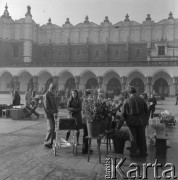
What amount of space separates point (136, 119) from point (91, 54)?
47.4 m

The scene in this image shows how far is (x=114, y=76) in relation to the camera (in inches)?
1761

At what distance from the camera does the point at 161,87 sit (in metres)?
43.4

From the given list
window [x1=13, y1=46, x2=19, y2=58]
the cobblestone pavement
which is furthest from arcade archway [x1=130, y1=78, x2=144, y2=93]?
the cobblestone pavement

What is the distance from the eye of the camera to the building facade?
42844 mm

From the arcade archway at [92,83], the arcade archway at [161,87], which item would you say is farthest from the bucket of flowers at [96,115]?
the arcade archway at [92,83]

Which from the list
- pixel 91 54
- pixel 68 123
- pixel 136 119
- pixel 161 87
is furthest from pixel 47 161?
pixel 91 54

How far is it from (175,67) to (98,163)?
35.6 m

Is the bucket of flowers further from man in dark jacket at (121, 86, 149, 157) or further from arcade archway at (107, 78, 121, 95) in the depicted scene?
arcade archway at (107, 78, 121, 95)

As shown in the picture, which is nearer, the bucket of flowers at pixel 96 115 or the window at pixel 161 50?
the bucket of flowers at pixel 96 115

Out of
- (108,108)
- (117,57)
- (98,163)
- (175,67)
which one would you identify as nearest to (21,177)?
(98,163)

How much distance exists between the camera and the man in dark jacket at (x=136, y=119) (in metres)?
7.40

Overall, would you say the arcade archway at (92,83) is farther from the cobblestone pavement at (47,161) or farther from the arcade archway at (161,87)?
the cobblestone pavement at (47,161)

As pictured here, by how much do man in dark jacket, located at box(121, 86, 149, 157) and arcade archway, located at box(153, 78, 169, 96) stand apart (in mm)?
36518

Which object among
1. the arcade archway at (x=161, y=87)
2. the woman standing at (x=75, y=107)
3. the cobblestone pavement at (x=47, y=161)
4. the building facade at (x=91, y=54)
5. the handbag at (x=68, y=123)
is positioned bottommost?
the cobblestone pavement at (x=47, y=161)
